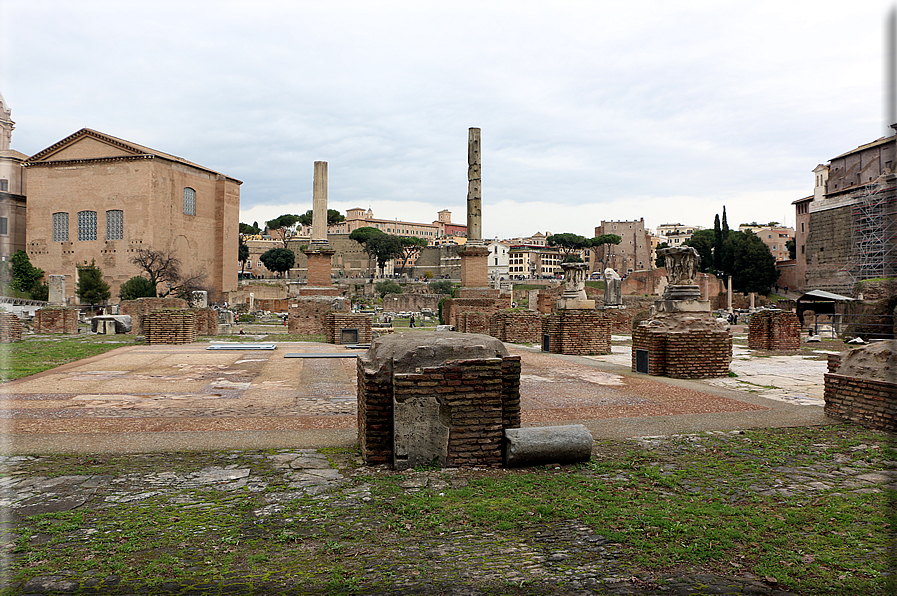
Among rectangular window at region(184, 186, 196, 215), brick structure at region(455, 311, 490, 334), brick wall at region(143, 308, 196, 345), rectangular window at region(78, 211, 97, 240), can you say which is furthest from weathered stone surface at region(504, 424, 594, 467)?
rectangular window at region(78, 211, 97, 240)

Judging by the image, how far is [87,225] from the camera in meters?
51.7

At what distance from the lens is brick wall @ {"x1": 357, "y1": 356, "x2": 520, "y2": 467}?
4.33m

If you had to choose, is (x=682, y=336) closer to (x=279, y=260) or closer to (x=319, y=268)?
(x=319, y=268)

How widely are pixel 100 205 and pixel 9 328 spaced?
41.5 m

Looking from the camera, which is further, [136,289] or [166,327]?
[136,289]

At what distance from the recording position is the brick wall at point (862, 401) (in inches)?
218

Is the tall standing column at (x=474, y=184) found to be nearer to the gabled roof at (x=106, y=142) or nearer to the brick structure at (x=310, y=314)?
the brick structure at (x=310, y=314)

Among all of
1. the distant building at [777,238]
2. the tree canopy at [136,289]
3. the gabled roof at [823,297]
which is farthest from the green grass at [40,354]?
the distant building at [777,238]

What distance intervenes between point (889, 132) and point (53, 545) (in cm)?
455

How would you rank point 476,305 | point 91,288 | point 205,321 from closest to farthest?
point 476,305, point 205,321, point 91,288

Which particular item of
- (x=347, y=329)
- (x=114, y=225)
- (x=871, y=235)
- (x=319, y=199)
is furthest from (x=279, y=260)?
(x=871, y=235)

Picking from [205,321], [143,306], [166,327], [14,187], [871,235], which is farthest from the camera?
[14,187]

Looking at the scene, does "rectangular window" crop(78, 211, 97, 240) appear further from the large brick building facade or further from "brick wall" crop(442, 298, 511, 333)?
"brick wall" crop(442, 298, 511, 333)

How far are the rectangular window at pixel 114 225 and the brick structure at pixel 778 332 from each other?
53.9 metres
